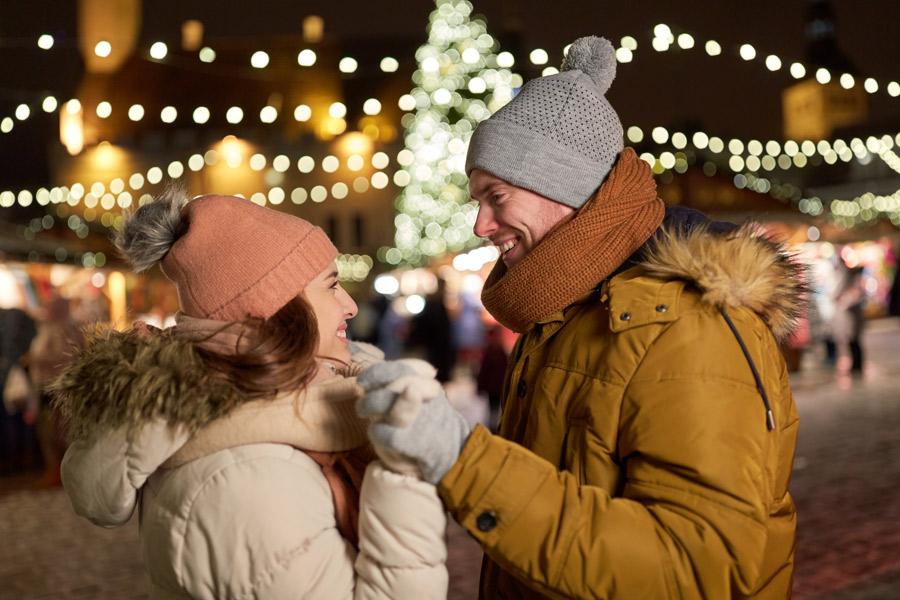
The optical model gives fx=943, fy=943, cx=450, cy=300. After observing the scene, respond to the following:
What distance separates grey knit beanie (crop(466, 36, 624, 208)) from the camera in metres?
2.29

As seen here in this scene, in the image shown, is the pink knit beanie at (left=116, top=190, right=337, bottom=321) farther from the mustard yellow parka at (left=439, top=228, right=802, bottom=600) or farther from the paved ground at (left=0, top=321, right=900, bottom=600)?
the paved ground at (left=0, top=321, right=900, bottom=600)

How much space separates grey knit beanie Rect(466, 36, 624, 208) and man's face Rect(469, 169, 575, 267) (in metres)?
0.03

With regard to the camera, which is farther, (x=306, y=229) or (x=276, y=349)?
(x=306, y=229)

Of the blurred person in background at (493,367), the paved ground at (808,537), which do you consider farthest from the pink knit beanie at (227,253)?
the blurred person in background at (493,367)

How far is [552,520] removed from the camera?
182cm

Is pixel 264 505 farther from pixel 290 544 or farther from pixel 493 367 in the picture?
pixel 493 367

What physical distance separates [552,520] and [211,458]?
72 centimetres

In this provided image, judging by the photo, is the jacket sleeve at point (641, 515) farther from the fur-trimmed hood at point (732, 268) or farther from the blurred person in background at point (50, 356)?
the blurred person in background at point (50, 356)

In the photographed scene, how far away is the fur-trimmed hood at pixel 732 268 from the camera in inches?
79.4

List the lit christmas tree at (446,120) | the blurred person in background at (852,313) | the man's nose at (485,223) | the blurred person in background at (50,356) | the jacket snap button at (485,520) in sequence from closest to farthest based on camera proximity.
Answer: the jacket snap button at (485,520) → the man's nose at (485,223) → the blurred person in background at (50,356) → the blurred person in background at (852,313) → the lit christmas tree at (446,120)

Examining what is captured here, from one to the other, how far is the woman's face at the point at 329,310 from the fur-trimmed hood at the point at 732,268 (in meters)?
0.73

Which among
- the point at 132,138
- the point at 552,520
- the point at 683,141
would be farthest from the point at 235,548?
the point at 132,138

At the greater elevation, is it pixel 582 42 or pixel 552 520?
pixel 582 42

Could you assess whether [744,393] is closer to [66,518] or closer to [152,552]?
[152,552]
